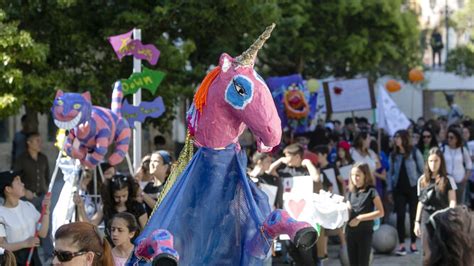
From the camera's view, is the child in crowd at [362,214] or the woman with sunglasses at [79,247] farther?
the child in crowd at [362,214]

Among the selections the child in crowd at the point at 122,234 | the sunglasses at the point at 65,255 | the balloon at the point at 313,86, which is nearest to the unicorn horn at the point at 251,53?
the child in crowd at the point at 122,234

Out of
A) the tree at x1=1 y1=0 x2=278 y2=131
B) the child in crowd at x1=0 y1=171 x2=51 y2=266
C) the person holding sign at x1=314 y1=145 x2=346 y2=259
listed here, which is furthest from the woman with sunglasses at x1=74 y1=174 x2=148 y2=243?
the tree at x1=1 y1=0 x2=278 y2=131

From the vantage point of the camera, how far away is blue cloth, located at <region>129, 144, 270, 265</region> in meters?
6.43

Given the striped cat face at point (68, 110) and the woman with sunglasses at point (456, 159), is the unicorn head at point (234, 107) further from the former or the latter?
the woman with sunglasses at point (456, 159)

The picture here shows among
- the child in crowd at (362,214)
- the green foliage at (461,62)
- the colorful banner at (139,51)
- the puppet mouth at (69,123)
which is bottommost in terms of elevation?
the child in crowd at (362,214)

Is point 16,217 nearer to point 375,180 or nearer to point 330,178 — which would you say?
point 330,178

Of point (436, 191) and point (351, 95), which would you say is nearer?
point (436, 191)

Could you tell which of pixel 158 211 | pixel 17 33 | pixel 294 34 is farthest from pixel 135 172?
pixel 294 34

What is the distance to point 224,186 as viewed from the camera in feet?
21.4

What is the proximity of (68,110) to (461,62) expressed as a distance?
37.0m

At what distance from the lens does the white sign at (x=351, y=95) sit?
66.2 feet

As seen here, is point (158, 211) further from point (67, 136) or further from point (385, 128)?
point (385, 128)

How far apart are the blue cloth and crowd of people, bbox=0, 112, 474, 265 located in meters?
0.59

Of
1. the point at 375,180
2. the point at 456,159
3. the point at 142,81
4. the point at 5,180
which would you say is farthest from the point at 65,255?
the point at 456,159
